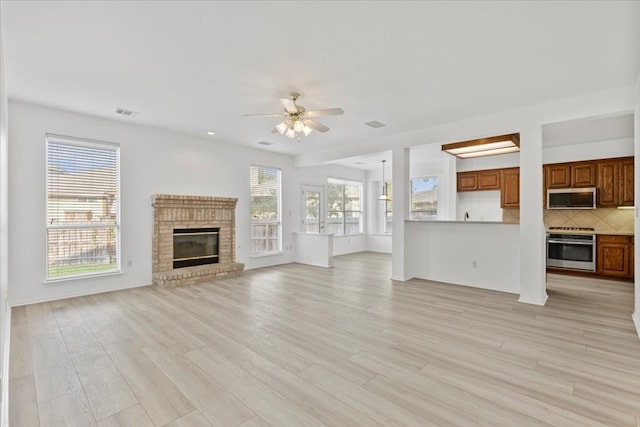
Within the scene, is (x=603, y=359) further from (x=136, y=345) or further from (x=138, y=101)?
(x=138, y=101)

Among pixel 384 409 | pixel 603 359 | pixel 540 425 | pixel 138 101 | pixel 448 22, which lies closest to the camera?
pixel 540 425

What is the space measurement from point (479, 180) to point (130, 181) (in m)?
7.45

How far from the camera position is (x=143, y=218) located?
555 centimetres

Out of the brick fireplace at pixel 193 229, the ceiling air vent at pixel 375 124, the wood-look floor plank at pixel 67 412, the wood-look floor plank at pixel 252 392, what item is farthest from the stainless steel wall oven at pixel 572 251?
the wood-look floor plank at pixel 67 412

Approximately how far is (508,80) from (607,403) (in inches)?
124

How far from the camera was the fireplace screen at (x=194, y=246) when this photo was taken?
6.01 m

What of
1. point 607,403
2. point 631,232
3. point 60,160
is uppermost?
point 60,160

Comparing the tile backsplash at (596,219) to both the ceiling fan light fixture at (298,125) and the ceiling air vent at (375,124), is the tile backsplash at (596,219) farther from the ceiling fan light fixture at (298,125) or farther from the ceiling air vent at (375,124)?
the ceiling fan light fixture at (298,125)

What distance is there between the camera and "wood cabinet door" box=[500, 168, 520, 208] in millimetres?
6930

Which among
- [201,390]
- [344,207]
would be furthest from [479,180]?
[201,390]

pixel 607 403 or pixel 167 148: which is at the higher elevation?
pixel 167 148

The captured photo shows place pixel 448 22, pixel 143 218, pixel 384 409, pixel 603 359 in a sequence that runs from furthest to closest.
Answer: pixel 143 218 → pixel 603 359 → pixel 448 22 → pixel 384 409

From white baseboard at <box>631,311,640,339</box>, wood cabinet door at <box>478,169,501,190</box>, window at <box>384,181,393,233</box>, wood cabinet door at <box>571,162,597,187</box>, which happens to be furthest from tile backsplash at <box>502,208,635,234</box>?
window at <box>384,181,393,233</box>

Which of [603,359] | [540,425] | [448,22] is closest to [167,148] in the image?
[448,22]
